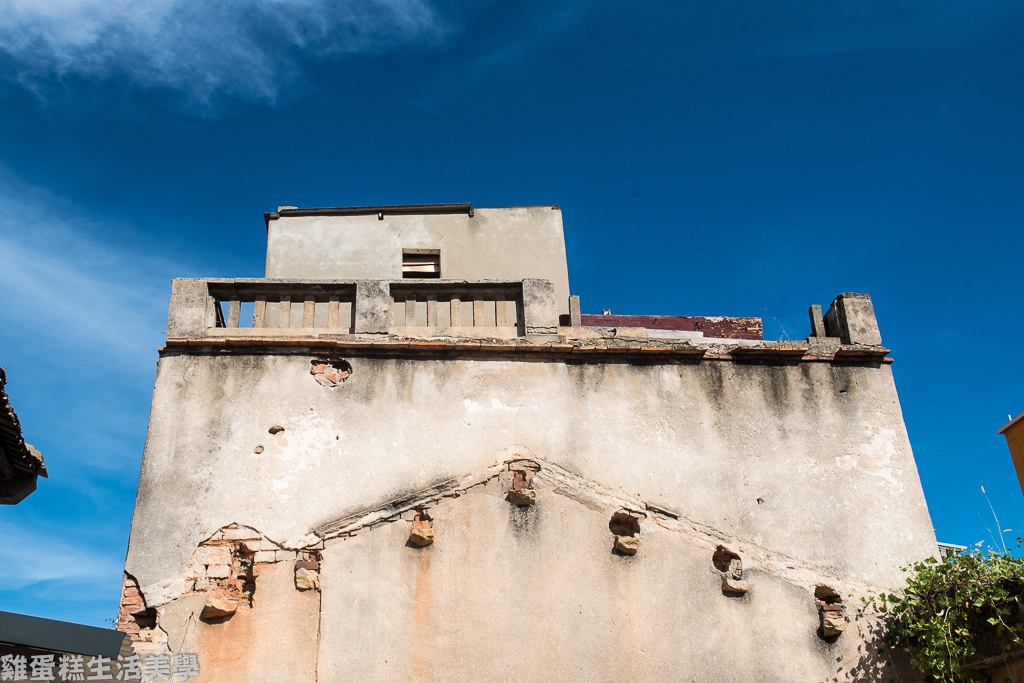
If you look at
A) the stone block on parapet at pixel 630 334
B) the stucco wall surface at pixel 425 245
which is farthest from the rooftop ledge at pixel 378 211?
the stone block on parapet at pixel 630 334

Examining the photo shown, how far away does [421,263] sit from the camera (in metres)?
13.6

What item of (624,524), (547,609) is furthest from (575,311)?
(547,609)

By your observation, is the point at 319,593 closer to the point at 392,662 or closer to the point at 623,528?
the point at 392,662

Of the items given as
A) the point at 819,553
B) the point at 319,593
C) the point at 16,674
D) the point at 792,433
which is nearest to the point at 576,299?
the point at 792,433

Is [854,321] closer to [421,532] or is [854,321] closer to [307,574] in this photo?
[421,532]

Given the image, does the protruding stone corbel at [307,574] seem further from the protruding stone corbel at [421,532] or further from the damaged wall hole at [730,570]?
the damaged wall hole at [730,570]

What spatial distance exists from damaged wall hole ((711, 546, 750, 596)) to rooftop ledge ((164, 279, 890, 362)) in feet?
6.32

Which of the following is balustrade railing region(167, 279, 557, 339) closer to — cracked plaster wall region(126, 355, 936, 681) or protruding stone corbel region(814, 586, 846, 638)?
cracked plaster wall region(126, 355, 936, 681)

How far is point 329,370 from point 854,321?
17.4ft

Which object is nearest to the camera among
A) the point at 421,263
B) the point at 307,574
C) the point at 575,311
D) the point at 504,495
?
the point at 307,574

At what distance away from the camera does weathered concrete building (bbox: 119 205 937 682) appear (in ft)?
23.9

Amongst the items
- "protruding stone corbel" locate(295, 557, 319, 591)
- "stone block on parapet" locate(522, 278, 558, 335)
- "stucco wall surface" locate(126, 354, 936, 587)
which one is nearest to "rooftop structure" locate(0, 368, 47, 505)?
"stucco wall surface" locate(126, 354, 936, 587)

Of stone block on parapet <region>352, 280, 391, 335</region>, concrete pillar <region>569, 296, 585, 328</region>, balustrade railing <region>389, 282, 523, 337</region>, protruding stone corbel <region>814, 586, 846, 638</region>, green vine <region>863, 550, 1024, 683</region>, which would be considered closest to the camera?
green vine <region>863, 550, 1024, 683</region>

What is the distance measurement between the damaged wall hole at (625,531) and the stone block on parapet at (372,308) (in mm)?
2822
